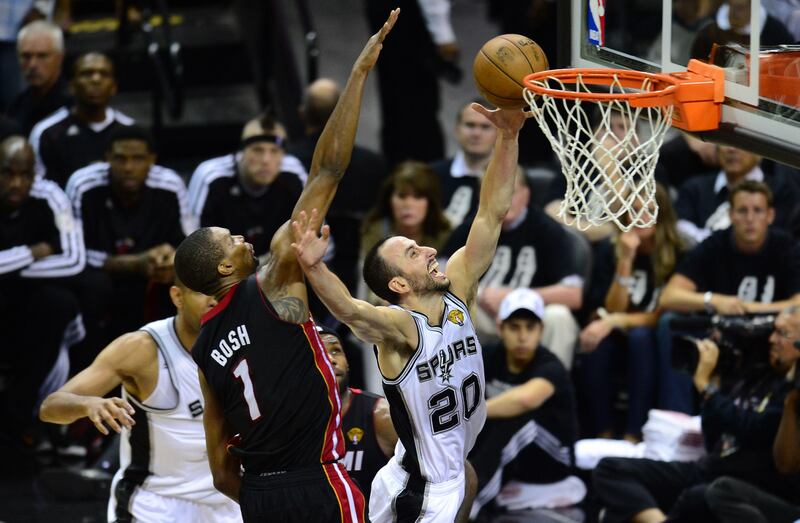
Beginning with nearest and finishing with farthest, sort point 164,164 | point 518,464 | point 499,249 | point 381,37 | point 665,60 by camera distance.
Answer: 1. point 381,37
2. point 665,60
3. point 518,464
4. point 499,249
5. point 164,164

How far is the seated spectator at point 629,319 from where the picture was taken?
7.85 m

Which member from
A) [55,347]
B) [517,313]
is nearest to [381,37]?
[517,313]

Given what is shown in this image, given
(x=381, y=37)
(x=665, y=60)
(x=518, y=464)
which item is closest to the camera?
(x=381, y=37)

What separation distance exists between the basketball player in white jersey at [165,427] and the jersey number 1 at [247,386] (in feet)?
2.29

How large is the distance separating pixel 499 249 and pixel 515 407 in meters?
1.23

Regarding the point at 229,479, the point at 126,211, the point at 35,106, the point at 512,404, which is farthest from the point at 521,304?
the point at 35,106

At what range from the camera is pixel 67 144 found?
8.78 m

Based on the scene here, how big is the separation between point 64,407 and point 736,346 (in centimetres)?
349

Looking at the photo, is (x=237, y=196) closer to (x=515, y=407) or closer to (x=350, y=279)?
(x=350, y=279)

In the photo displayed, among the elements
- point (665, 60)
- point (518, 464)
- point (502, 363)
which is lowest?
point (518, 464)

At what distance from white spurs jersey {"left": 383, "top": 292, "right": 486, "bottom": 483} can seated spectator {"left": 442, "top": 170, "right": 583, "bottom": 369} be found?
274cm

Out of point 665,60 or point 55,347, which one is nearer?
point 665,60

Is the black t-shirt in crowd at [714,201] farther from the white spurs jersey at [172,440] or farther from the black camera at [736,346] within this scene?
the white spurs jersey at [172,440]

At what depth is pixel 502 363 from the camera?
24.8 ft
